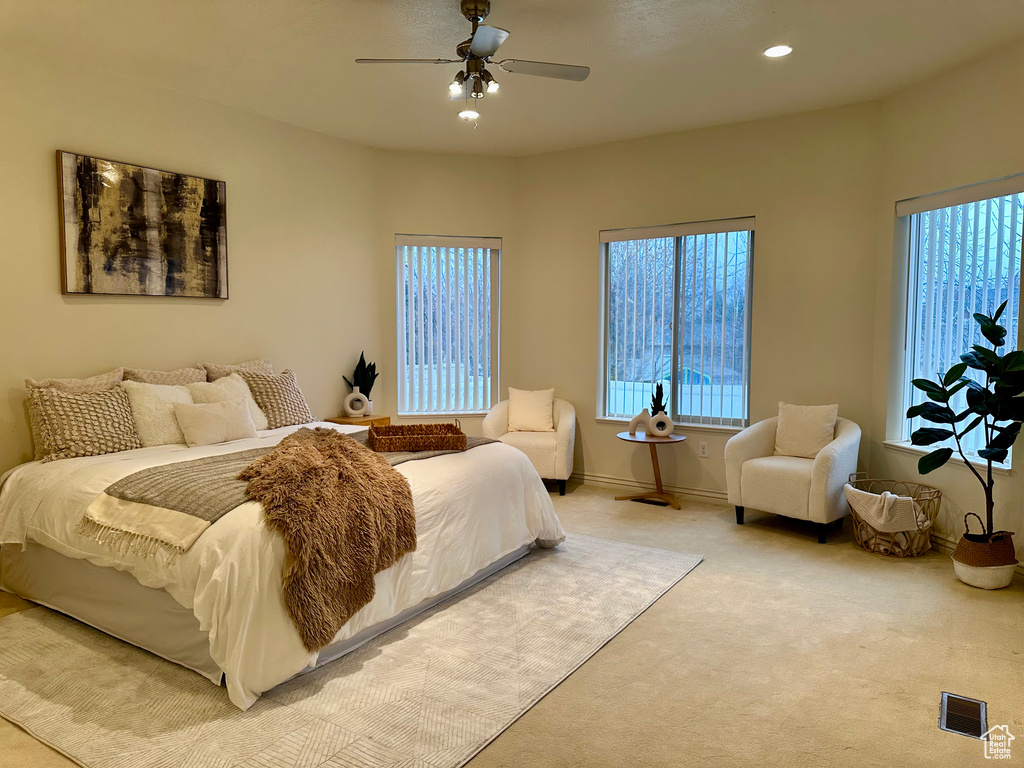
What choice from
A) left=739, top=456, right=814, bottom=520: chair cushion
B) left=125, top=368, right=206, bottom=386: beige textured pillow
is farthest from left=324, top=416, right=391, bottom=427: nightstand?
left=739, top=456, right=814, bottom=520: chair cushion

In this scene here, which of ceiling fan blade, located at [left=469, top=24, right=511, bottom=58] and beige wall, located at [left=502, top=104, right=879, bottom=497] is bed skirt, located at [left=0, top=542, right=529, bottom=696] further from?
beige wall, located at [left=502, top=104, right=879, bottom=497]

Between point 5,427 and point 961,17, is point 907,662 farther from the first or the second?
point 5,427

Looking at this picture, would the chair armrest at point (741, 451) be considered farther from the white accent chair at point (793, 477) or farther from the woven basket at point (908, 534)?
→ the woven basket at point (908, 534)

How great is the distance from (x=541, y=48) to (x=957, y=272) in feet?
9.18

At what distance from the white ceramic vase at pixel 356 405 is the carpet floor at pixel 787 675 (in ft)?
8.13

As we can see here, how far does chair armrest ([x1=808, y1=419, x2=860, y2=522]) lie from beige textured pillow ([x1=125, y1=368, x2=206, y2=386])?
3788 millimetres

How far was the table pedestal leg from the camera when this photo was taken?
5.10 metres

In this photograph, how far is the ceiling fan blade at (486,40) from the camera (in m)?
2.84

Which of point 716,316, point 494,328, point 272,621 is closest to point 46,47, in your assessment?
point 272,621

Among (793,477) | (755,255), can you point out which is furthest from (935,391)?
(755,255)

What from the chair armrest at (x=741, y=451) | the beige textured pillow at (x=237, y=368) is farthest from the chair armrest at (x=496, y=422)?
the chair armrest at (x=741, y=451)

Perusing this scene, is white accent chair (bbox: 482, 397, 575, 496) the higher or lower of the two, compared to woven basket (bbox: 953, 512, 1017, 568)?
higher

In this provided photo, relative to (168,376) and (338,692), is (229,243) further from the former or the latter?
(338,692)

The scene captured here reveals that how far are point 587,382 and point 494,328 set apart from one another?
96cm
